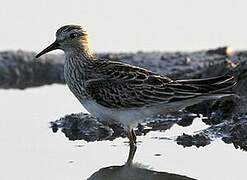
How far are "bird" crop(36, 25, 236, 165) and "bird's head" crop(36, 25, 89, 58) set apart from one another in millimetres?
420

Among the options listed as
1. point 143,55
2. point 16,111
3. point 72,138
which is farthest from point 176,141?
point 143,55

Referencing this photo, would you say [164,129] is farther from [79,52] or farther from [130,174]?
[130,174]

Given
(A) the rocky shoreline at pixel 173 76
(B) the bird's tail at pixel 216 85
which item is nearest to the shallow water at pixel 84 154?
(A) the rocky shoreline at pixel 173 76

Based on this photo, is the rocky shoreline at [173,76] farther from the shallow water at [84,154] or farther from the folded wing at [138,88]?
the folded wing at [138,88]

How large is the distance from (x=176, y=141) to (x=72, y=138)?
128 cm

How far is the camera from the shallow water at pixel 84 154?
980 cm

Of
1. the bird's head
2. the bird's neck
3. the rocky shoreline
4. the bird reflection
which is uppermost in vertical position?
the bird's head

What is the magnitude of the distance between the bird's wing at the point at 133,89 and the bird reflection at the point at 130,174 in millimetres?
919

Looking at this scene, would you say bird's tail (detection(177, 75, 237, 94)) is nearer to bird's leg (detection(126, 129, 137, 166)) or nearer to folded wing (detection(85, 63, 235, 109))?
folded wing (detection(85, 63, 235, 109))

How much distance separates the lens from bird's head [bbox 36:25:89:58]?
11.2 metres

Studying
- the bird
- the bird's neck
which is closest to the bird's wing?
the bird

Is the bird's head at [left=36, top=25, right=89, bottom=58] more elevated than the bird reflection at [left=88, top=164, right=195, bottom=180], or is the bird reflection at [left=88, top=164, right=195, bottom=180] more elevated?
the bird's head at [left=36, top=25, right=89, bottom=58]

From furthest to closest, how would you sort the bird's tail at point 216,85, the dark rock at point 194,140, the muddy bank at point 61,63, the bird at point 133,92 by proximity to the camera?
the muddy bank at point 61,63, the dark rock at point 194,140, the bird at point 133,92, the bird's tail at point 216,85

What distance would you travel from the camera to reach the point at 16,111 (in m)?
12.8
